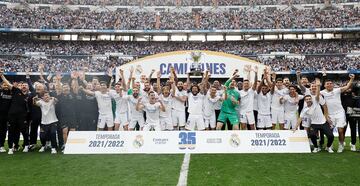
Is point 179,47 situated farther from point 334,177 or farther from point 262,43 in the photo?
point 334,177

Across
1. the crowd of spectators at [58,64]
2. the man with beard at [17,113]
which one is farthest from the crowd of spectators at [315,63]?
the man with beard at [17,113]

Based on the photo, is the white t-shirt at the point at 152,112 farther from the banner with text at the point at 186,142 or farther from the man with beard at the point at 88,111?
the man with beard at the point at 88,111

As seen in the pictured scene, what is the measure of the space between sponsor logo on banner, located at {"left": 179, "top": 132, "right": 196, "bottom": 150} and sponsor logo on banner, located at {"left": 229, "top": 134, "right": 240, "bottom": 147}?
1.03 metres

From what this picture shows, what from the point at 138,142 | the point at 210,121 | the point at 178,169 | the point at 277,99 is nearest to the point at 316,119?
the point at 277,99

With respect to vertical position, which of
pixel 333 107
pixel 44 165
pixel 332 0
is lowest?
pixel 44 165

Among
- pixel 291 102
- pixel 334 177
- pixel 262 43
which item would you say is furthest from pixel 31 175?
pixel 262 43

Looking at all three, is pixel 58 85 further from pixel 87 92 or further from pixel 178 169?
pixel 178 169

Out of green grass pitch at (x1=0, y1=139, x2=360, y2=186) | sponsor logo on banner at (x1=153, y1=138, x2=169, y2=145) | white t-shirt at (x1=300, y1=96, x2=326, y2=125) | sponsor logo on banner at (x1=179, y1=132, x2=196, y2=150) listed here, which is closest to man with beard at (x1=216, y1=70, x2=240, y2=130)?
sponsor logo on banner at (x1=179, y1=132, x2=196, y2=150)

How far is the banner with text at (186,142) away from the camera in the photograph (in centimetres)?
937

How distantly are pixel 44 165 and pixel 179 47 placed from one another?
42.9 meters

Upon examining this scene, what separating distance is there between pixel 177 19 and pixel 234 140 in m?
44.3

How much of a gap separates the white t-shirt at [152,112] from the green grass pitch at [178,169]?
1.38m

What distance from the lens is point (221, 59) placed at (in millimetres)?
33594

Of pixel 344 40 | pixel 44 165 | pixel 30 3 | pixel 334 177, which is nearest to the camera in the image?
pixel 334 177
